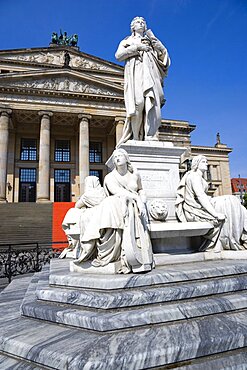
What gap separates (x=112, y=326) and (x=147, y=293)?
427 millimetres

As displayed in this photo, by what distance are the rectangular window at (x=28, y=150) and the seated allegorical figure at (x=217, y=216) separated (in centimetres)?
3314

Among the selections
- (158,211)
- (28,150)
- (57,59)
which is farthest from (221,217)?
(57,59)

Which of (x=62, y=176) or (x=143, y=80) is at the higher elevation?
(x=62, y=176)

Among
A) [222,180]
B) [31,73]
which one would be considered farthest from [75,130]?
[222,180]

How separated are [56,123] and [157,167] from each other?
33032 mm

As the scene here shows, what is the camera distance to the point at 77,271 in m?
2.84

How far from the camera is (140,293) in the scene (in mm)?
2088

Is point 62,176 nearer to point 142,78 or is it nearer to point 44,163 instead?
point 44,163

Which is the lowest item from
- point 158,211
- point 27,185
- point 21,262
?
point 21,262

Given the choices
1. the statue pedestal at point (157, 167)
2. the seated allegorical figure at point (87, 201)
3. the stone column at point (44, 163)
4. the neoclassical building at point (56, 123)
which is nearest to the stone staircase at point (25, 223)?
the stone column at point (44, 163)

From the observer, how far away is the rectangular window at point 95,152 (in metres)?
36.0

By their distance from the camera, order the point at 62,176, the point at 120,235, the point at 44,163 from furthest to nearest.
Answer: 1. the point at 62,176
2. the point at 44,163
3. the point at 120,235

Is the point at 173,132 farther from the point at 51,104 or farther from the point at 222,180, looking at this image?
the point at 51,104

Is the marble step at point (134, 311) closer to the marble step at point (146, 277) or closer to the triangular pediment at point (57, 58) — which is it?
the marble step at point (146, 277)
